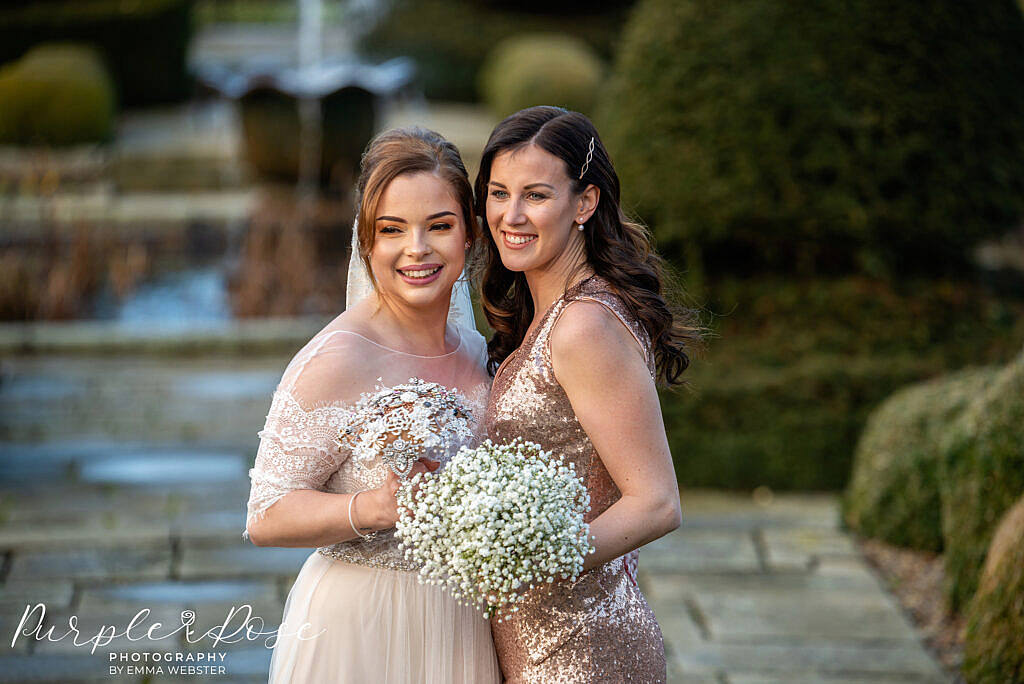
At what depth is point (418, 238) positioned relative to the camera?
2.54 metres

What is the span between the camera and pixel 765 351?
6719 millimetres

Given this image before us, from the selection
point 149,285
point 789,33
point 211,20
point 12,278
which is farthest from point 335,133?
point 211,20

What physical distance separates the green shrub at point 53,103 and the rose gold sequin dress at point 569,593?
13.3m

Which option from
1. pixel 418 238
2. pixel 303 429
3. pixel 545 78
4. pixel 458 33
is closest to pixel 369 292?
pixel 418 238

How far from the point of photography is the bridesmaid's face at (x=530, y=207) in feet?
8.00

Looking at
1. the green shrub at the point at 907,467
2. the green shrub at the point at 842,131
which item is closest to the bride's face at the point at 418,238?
the green shrub at the point at 907,467

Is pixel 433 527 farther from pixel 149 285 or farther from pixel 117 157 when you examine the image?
pixel 117 157

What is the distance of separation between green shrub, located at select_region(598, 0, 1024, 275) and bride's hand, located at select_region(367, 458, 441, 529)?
463cm

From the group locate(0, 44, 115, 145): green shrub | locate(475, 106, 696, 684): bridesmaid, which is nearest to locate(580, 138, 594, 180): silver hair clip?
locate(475, 106, 696, 684): bridesmaid

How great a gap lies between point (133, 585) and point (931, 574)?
3.78 m

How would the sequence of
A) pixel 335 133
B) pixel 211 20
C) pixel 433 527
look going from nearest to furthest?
1. pixel 433 527
2. pixel 335 133
3. pixel 211 20

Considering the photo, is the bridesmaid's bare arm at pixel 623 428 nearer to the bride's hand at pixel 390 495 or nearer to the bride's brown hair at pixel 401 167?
the bride's hand at pixel 390 495

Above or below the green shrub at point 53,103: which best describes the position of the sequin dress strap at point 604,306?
above

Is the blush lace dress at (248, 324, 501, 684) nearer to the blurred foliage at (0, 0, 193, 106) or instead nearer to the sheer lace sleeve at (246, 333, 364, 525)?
the sheer lace sleeve at (246, 333, 364, 525)
